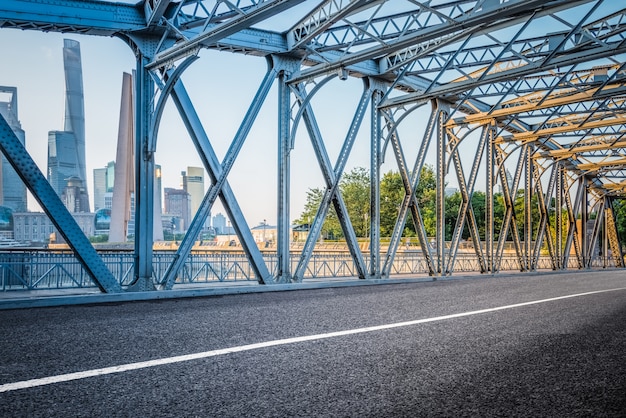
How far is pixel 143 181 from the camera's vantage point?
1152cm

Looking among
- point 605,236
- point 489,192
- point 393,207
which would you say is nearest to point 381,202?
point 393,207

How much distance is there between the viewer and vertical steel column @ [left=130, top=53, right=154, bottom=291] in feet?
37.4

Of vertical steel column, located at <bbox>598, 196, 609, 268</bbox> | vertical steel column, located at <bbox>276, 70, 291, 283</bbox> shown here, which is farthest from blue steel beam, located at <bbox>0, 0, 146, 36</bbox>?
vertical steel column, located at <bbox>598, 196, 609, 268</bbox>

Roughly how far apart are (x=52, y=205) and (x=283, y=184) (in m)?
5.69

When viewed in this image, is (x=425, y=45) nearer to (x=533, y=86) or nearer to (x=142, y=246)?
(x=533, y=86)

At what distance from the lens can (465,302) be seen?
9414mm

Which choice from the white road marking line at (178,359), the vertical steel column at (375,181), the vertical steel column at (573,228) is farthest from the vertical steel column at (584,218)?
the white road marking line at (178,359)

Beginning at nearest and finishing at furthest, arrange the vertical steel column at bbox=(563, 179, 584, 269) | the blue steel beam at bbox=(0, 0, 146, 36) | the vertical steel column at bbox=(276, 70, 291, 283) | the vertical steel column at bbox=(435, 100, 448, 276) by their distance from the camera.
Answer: the blue steel beam at bbox=(0, 0, 146, 36) < the vertical steel column at bbox=(276, 70, 291, 283) < the vertical steel column at bbox=(435, 100, 448, 276) < the vertical steel column at bbox=(563, 179, 584, 269)

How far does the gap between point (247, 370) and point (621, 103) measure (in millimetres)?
21514

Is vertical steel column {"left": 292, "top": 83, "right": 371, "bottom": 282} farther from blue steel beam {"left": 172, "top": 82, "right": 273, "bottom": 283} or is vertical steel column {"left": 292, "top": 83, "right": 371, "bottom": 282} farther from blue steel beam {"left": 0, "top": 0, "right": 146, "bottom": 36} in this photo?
blue steel beam {"left": 0, "top": 0, "right": 146, "bottom": 36}

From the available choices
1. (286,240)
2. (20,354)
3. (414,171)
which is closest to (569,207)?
(414,171)

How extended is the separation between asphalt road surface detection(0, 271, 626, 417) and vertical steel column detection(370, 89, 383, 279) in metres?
8.13

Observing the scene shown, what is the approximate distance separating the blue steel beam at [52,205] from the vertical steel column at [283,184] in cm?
451

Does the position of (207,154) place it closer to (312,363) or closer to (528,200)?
(312,363)
